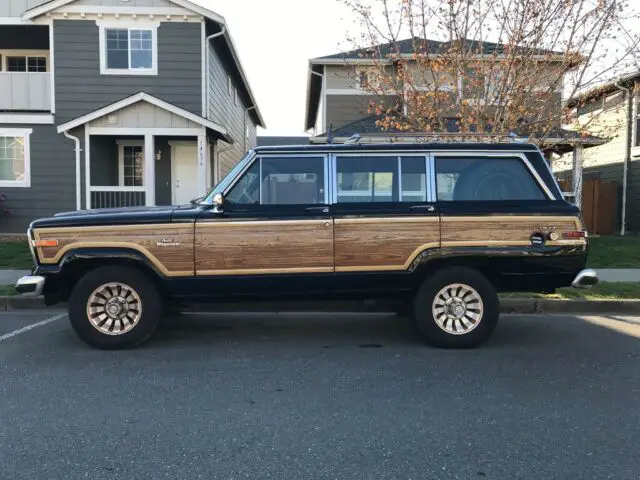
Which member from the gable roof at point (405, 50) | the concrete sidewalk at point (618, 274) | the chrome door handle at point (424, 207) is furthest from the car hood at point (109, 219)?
the concrete sidewalk at point (618, 274)

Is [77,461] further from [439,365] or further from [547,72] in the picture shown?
[547,72]

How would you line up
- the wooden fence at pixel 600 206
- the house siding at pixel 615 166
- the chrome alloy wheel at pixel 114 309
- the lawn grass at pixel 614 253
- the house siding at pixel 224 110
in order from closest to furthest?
the chrome alloy wheel at pixel 114 309 → the lawn grass at pixel 614 253 → the house siding at pixel 224 110 → the house siding at pixel 615 166 → the wooden fence at pixel 600 206

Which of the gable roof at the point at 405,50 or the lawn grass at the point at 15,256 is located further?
the lawn grass at the point at 15,256

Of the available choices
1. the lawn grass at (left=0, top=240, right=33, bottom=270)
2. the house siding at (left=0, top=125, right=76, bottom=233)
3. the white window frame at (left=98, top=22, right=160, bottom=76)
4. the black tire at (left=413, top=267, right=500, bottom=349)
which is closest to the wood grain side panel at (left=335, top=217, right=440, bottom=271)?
the black tire at (left=413, top=267, right=500, bottom=349)

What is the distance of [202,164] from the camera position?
48.4 feet

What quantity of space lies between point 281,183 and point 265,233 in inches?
22.5

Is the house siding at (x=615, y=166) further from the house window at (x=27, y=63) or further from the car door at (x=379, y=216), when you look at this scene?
the house window at (x=27, y=63)

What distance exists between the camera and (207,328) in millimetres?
6871

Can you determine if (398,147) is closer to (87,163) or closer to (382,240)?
(382,240)

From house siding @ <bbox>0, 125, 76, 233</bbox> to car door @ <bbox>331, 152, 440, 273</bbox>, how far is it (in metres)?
11.7

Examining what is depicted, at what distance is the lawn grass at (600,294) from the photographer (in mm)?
8055

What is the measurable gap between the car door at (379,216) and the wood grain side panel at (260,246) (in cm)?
23

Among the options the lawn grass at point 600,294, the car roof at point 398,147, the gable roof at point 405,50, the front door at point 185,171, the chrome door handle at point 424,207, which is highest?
the gable roof at point 405,50

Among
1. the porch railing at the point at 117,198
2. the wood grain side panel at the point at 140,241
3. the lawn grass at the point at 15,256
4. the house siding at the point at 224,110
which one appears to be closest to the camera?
the wood grain side panel at the point at 140,241
